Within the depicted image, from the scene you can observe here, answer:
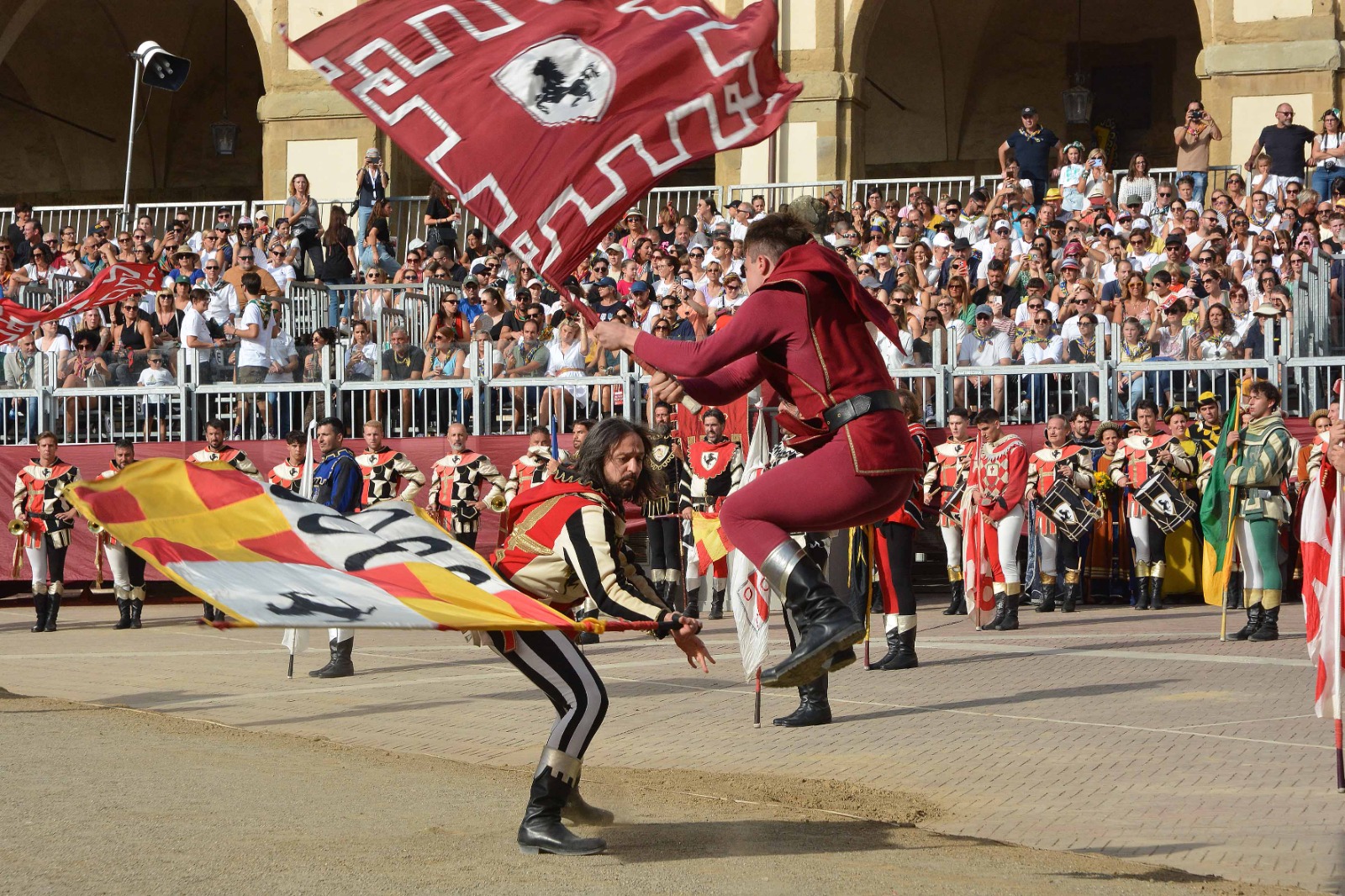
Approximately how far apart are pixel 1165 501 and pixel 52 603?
10.4 m

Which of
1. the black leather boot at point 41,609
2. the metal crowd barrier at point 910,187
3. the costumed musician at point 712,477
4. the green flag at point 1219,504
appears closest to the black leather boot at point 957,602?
the costumed musician at point 712,477

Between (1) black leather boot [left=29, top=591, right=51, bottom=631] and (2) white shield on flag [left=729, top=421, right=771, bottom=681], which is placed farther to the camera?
(1) black leather boot [left=29, top=591, right=51, bottom=631]

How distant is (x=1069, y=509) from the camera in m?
15.9

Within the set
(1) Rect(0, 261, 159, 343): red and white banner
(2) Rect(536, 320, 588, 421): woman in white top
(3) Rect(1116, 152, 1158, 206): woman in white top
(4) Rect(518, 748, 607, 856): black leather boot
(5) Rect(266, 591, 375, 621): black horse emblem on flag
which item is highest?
(3) Rect(1116, 152, 1158, 206): woman in white top

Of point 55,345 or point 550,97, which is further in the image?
point 55,345

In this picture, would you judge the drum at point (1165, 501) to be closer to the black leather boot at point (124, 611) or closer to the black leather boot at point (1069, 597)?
the black leather boot at point (1069, 597)

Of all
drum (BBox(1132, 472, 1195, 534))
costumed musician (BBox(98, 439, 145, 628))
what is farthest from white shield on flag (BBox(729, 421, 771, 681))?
costumed musician (BBox(98, 439, 145, 628))

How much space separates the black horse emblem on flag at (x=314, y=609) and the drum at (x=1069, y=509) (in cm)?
1086

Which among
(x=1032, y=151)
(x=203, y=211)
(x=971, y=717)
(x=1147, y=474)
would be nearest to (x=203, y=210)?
(x=203, y=211)

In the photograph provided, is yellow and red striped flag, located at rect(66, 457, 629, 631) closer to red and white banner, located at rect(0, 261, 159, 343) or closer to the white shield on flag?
the white shield on flag

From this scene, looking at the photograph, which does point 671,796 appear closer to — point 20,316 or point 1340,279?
point 20,316

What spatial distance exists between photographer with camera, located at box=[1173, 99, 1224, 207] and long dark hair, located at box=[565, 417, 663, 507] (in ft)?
49.2

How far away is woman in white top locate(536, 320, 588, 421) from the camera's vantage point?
58.1 ft

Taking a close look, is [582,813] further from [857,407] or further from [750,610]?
[750,610]
